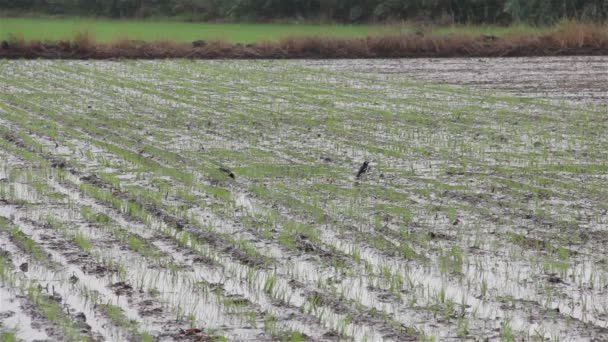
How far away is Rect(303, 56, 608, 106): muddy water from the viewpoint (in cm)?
1847

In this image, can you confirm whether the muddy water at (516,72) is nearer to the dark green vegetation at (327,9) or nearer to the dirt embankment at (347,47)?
the dirt embankment at (347,47)

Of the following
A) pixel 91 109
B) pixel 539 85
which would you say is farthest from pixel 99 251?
pixel 539 85

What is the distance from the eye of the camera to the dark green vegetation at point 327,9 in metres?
40.4

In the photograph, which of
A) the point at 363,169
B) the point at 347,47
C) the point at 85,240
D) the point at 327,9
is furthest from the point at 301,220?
the point at 327,9

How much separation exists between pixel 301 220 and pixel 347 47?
2012 centimetres

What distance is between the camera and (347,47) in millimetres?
27609

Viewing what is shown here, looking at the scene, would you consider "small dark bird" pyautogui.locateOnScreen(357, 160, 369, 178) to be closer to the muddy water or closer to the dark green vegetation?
the muddy water

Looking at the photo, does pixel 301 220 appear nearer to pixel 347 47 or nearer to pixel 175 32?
pixel 347 47

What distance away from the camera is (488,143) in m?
11.9

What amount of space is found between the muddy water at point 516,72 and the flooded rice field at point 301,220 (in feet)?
8.31

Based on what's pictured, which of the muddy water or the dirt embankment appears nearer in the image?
the muddy water

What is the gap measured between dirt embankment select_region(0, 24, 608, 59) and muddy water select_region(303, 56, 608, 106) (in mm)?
1065

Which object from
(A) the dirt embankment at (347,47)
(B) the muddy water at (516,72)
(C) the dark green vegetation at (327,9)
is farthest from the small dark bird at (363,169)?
(C) the dark green vegetation at (327,9)

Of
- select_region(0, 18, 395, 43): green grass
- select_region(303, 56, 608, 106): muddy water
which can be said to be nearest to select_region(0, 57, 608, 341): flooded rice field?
select_region(303, 56, 608, 106): muddy water
